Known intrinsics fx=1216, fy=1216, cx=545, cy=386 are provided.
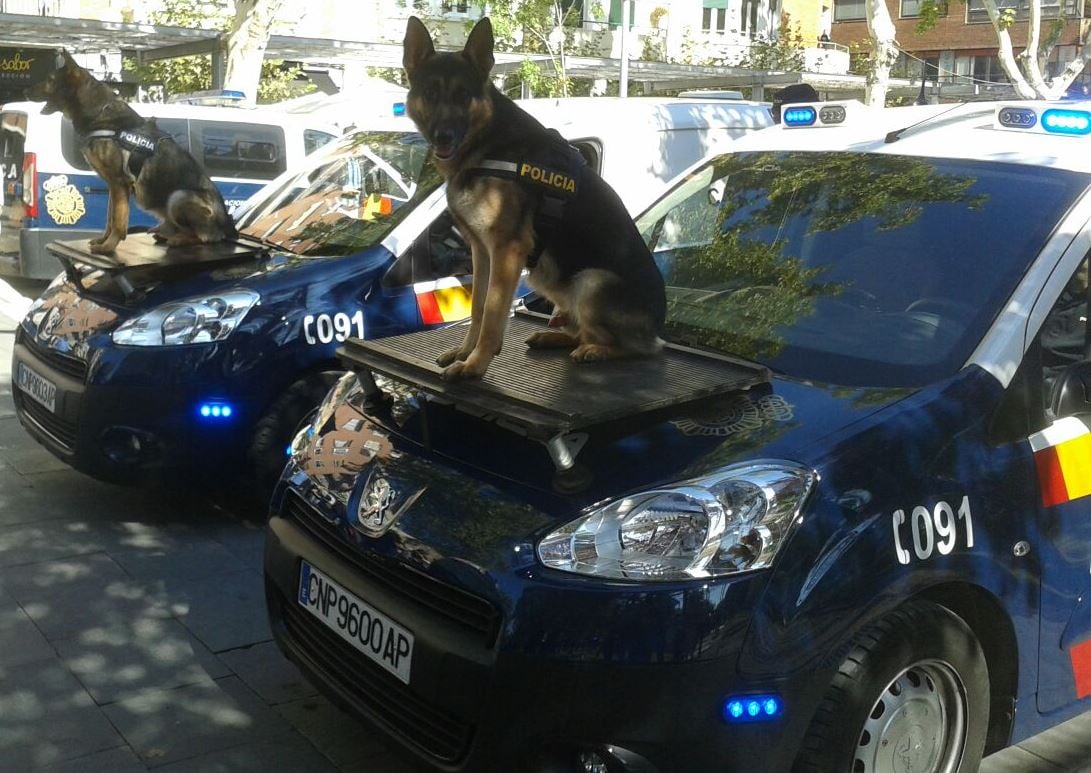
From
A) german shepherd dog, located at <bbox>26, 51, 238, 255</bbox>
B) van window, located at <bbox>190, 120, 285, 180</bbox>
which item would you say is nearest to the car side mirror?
german shepherd dog, located at <bbox>26, 51, 238, 255</bbox>

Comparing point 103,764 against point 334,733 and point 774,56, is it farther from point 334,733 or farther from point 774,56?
point 774,56

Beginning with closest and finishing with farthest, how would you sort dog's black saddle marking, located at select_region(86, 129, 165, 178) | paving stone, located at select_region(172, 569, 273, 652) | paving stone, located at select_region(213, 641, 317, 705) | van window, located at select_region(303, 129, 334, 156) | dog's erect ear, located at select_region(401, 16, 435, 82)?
dog's erect ear, located at select_region(401, 16, 435, 82) < paving stone, located at select_region(213, 641, 317, 705) < paving stone, located at select_region(172, 569, 273, 652) < dog's black saddle marking, located at select_region(86, 129, 165, 178) < van window, located at select_region(303, 129, 334, 156)

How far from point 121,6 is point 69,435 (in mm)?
32648

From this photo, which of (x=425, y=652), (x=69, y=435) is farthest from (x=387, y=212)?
(x=425, y=652)

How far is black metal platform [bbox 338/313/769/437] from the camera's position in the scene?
297 centimetres

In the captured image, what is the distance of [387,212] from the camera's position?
580 cm

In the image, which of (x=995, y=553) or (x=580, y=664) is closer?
(x=580, y=664)

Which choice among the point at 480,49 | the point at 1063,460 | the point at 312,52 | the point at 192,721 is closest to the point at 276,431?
the point at 192,721

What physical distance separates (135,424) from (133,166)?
1.81 m

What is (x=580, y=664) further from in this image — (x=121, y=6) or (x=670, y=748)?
(x=121, y=6)

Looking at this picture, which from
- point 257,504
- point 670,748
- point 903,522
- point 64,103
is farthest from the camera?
point 64,103

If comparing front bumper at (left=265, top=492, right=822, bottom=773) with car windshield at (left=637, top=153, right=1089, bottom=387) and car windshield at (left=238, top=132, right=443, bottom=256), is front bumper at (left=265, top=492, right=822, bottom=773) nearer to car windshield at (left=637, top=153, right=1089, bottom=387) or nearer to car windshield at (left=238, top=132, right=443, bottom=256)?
car windshield at (left=637, top=153, right=1089, bottom=387)

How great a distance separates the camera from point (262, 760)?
3594mm

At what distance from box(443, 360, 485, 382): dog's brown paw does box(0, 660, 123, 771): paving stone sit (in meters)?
1.55
